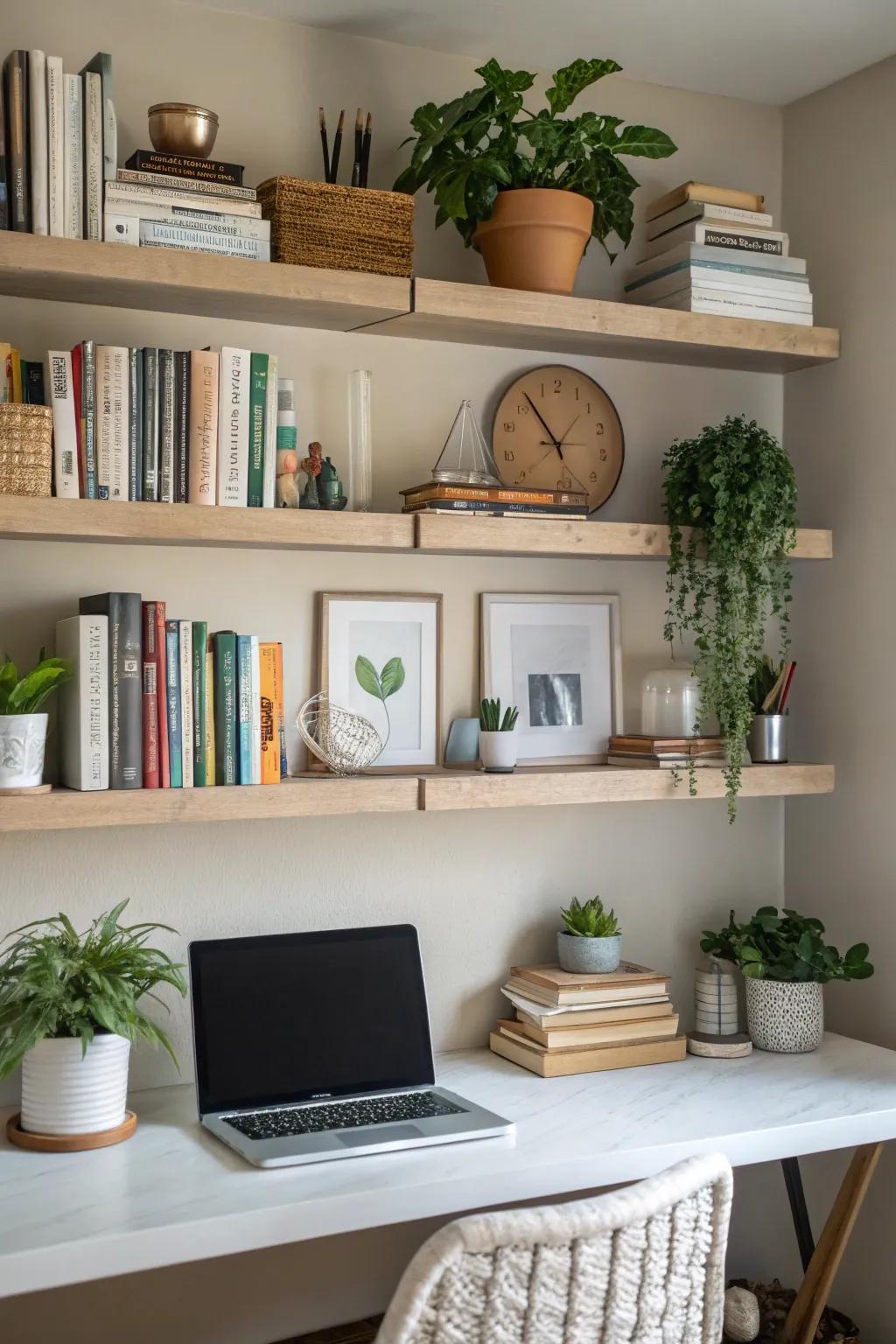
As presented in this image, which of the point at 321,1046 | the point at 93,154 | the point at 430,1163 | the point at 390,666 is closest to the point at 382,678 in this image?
the point at 390,666

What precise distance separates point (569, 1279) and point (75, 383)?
139 cm

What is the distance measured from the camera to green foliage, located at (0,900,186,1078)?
1.87 m

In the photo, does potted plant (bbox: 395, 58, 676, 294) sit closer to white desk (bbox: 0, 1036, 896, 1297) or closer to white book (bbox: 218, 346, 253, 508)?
white book (bbox: 218, 346, 253, 508)

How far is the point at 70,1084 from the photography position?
190 cm

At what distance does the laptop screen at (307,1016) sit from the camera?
2.06 m

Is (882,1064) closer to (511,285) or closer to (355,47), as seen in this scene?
(511,285)

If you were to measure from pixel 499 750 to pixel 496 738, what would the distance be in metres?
0.02

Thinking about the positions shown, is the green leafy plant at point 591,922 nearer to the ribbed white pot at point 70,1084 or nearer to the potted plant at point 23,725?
the ribbed white pot at point 70,1084

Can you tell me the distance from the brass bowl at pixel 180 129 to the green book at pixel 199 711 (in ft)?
2.39

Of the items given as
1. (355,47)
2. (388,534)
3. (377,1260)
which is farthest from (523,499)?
(377,1260)

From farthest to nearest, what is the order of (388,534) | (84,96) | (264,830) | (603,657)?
(603,657)
(264,830)
(388,534)
(84,96)

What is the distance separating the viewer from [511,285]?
2.32 metres

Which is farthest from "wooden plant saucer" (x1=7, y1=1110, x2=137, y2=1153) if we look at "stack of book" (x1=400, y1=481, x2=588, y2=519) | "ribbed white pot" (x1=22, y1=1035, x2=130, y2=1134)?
"stack of book" (x1=400, y1=481, x2=588, y2=519)

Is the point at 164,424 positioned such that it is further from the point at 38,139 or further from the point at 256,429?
the point at 38,139
